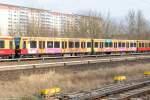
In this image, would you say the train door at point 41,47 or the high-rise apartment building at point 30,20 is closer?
the train door at point 41,47

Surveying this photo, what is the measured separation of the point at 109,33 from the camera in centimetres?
9488

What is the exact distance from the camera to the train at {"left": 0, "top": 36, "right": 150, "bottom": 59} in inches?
1453

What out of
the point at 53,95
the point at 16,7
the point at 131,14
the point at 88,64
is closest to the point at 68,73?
the point at 88,64

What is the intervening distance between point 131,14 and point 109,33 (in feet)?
65.4

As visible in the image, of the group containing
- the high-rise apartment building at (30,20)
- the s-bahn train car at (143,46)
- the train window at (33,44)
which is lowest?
the s-bahn train car at (143,46)

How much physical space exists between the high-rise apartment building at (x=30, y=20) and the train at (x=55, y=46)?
27525 mm

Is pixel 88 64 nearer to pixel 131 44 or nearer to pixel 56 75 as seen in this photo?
pixel 56 75

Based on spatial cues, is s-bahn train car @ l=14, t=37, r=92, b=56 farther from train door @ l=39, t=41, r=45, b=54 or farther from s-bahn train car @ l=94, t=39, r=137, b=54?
s-bahn train car @ l=94, t=39, r=137, b=54

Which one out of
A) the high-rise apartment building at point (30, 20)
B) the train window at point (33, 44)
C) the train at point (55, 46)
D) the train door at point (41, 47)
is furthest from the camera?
the high-rise apartment building at point (30, 20)

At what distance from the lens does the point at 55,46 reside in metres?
43.1

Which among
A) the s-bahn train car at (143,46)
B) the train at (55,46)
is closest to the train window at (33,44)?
the train at (55,46)

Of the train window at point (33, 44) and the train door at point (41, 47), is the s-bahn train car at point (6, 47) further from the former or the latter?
the train door at point (41, 47)

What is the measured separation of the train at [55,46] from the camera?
3691cm

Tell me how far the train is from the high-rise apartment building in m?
27.5
